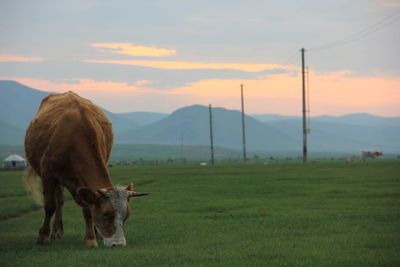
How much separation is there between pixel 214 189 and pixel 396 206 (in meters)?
14.5

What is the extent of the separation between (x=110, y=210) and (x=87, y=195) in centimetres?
72

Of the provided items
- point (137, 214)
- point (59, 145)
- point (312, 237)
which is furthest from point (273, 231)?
point (137, 214)

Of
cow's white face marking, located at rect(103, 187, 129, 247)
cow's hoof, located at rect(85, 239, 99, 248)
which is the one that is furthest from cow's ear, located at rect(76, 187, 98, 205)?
cow's hoof, located at rect(85, 239, 99, 248)

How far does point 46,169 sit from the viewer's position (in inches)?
608

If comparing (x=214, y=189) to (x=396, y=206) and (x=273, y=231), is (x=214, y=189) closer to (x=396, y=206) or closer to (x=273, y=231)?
(x=396, y=206)

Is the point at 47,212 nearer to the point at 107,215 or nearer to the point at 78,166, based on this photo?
the point at 78,166

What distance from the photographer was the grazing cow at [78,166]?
13.8 m

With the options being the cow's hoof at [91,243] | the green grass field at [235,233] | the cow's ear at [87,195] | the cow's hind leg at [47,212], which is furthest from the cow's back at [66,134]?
the green grass field at [235,233]

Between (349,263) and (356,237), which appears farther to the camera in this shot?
(356,237)

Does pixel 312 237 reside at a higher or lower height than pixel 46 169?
lower

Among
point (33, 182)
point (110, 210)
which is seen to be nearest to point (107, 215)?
point (110, 210)

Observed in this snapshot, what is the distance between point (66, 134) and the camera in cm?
1529

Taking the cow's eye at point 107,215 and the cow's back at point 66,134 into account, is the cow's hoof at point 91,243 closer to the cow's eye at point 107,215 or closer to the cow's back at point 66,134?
the cow's eye at point 107,215

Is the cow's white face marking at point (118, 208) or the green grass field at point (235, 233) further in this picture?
the cow's white face marking at point (118, 208)
